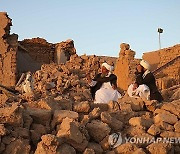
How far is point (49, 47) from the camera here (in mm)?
24344

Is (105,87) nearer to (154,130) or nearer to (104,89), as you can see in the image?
(104,89)

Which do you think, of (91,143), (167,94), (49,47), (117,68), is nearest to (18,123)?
(91,143)

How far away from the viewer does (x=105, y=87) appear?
632cm

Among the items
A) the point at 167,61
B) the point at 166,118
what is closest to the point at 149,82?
the point at 166,118

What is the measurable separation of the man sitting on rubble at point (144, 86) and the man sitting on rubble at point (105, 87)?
0.38 meters

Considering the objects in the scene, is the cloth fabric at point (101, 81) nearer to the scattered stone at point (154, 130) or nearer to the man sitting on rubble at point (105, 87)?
the man sitting on rubble at point (105, 87)

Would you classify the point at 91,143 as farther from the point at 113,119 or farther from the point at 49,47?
the point at 49,47

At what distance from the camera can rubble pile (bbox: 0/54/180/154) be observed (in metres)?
3.70

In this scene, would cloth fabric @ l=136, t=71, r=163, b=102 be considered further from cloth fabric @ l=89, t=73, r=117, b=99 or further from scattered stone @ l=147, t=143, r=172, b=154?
scattered stone @ l=147, t=143, r=172, b=154

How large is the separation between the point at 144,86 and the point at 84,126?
2.47 m

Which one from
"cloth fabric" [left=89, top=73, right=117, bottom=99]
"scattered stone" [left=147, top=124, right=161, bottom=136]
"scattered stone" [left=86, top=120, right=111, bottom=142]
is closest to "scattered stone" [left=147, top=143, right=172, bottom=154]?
"scattered stone" [left=147, top=124, right=161, bottom=136]

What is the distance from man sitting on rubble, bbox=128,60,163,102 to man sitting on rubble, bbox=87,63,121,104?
0.38m

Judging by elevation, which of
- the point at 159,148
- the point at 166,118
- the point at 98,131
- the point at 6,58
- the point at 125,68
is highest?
the point at 6,58

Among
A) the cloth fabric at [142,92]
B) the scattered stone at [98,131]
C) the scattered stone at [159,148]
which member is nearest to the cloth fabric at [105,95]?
the cloth fabric at [142,92]
